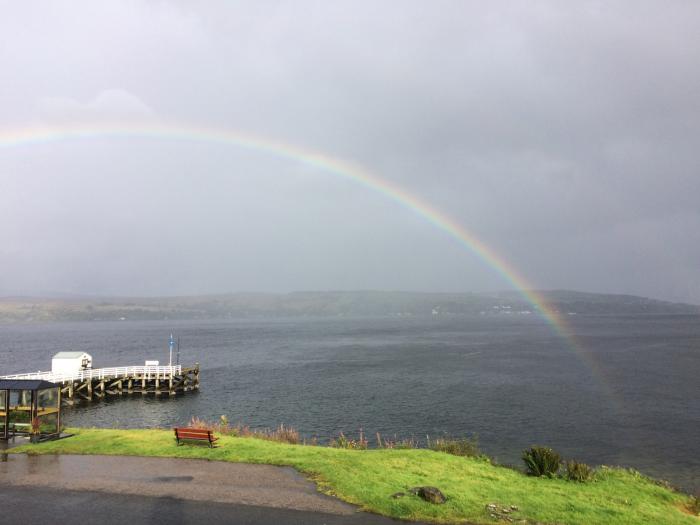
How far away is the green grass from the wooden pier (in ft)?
124

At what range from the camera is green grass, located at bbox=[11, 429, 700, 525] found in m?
15.2

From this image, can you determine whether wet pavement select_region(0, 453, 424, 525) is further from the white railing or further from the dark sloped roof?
the white railing

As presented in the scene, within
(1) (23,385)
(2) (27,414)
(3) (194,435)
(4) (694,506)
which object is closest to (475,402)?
(4) (694,506)

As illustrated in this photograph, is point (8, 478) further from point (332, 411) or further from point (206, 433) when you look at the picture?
point (332, 411)

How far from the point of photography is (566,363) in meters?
99.8

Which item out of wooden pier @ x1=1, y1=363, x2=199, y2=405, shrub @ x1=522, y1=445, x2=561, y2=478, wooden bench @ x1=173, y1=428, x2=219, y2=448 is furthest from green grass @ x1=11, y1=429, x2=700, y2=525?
wooden pier @ x1=1, y1=363, x2=199, y2=405

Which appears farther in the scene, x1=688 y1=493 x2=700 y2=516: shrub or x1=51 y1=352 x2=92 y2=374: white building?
x1=51 y1=352 x2=92 y2=374: white building

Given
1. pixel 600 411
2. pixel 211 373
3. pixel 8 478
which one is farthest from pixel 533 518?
pixel 211 373

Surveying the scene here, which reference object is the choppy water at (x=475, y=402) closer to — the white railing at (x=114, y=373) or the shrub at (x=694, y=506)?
the white railing at (x=114, y=373)

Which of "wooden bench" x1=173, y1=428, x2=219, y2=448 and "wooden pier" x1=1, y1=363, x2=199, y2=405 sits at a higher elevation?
"wooden bench" x1=173, y1=428, x2=219, y2=448

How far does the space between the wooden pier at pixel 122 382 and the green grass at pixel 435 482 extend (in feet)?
124

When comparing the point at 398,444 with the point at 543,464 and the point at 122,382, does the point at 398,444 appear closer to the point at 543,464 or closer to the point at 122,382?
the point at 543,464

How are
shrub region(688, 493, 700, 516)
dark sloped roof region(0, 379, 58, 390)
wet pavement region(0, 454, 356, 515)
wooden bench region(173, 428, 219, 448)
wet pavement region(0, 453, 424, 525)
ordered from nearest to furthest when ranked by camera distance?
wet pavement region(0, 453, 424, 525)
wet pavement region(0, 454, 356, 515)
shrub region(688, 493, 700, 516)
wooden bench region(173, 428, 219, 448)
dark sloped roof region(0, 379, 58, 390)

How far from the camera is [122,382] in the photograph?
6569 centimetres
